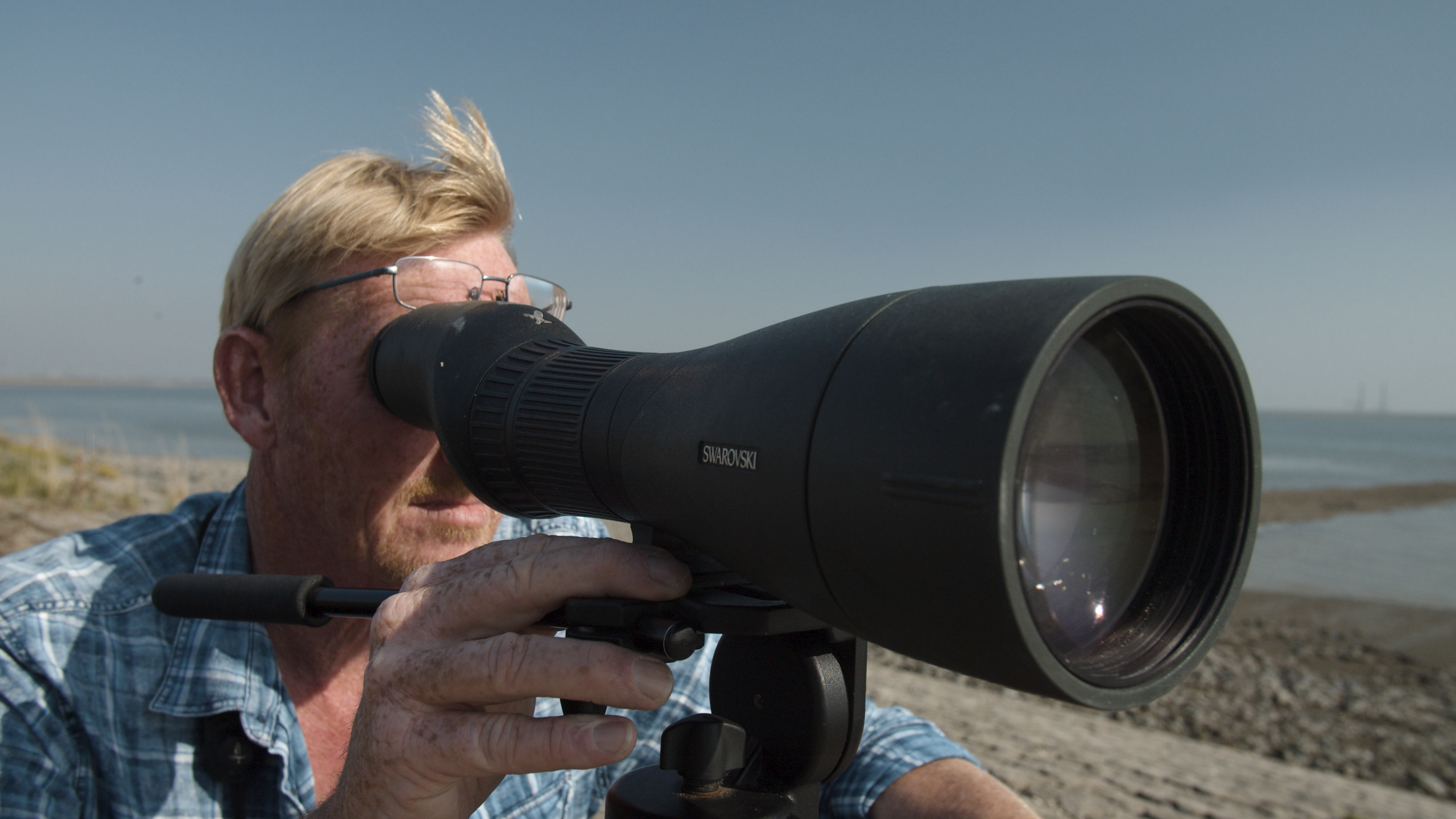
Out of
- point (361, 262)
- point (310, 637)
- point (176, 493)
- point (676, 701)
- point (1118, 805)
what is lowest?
point (176, 493)

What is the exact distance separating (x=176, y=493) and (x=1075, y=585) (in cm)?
1111

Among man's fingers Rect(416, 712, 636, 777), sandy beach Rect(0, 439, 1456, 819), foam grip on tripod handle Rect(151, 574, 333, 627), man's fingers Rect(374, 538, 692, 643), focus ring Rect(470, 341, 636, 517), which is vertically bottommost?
sandy beach Rect(0, 439, 1456, 819)

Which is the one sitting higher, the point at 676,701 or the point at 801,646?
the point at 801,646

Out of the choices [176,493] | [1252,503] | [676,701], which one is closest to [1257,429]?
[1252,503]

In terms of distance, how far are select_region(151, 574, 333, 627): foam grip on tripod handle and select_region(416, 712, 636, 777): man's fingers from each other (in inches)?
11.8

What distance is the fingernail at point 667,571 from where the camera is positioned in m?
0.97

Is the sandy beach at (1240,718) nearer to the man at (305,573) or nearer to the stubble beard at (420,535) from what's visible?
the man at (305,573)

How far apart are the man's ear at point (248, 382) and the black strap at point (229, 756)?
1.77 feet

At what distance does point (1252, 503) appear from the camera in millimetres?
815

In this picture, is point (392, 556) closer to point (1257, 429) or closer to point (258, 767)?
point (258, 767)

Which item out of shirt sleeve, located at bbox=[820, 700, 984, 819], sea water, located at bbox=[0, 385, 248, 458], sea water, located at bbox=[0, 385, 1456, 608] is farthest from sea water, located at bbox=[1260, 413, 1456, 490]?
sea water, located at bbox=[0, 385, 248, 458]

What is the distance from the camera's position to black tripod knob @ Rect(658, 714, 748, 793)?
1.01 meters

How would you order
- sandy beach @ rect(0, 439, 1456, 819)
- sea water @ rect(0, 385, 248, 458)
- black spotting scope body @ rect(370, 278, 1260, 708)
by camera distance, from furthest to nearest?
1. sea water @ rect(0, 385, 248, 458)
2. sandy beach @ rect(0, 439, 1456, 819)
3. black spotting scope body @ rect(370, 278, 1260, 708)

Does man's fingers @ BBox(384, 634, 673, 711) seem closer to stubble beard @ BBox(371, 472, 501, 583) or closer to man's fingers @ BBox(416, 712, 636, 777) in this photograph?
man's fingers @ BBox(416, 712, 636, 777)
